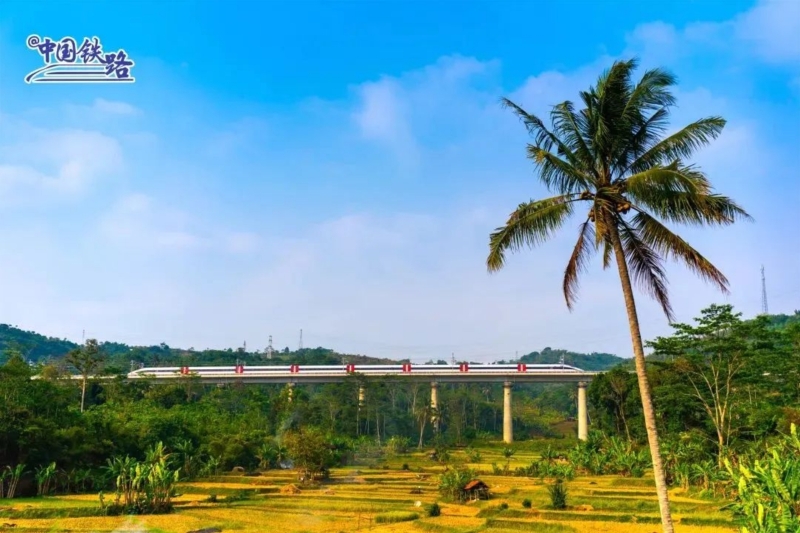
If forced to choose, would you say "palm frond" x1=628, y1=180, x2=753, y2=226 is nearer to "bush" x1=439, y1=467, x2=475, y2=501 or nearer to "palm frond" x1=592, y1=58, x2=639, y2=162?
"palm frond" x1=592, y1=58, x2=639, y2=162

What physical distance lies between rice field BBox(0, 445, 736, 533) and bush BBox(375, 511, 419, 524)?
6cm

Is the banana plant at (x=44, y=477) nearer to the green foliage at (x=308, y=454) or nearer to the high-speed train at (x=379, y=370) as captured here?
the green foliage at (x=308, y=454)

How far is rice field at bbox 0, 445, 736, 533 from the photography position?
102 ft

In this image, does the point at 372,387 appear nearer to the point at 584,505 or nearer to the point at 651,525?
the point at 584,505

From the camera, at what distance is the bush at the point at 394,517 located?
113 ft

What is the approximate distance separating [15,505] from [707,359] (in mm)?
52743

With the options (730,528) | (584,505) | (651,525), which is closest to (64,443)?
(584,505)

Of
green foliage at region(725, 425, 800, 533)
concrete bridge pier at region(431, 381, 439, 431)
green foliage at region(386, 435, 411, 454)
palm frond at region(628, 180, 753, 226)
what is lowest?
green foliage at region(386, 435, 411, 454)

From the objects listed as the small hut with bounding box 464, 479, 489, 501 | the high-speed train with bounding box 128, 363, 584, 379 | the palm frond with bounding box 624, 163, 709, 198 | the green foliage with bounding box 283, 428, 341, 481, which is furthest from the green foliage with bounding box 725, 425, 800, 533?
the high-speed train with bounding box 128, 363, 584, 379

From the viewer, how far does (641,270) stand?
18.6 metres

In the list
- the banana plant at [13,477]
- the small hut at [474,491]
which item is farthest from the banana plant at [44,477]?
the small hut at [474,491]

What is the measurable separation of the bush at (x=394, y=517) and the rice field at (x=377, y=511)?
0.06 metres

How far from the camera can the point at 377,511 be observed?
122ft

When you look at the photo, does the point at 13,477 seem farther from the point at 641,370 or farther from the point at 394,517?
the point at 641,370
